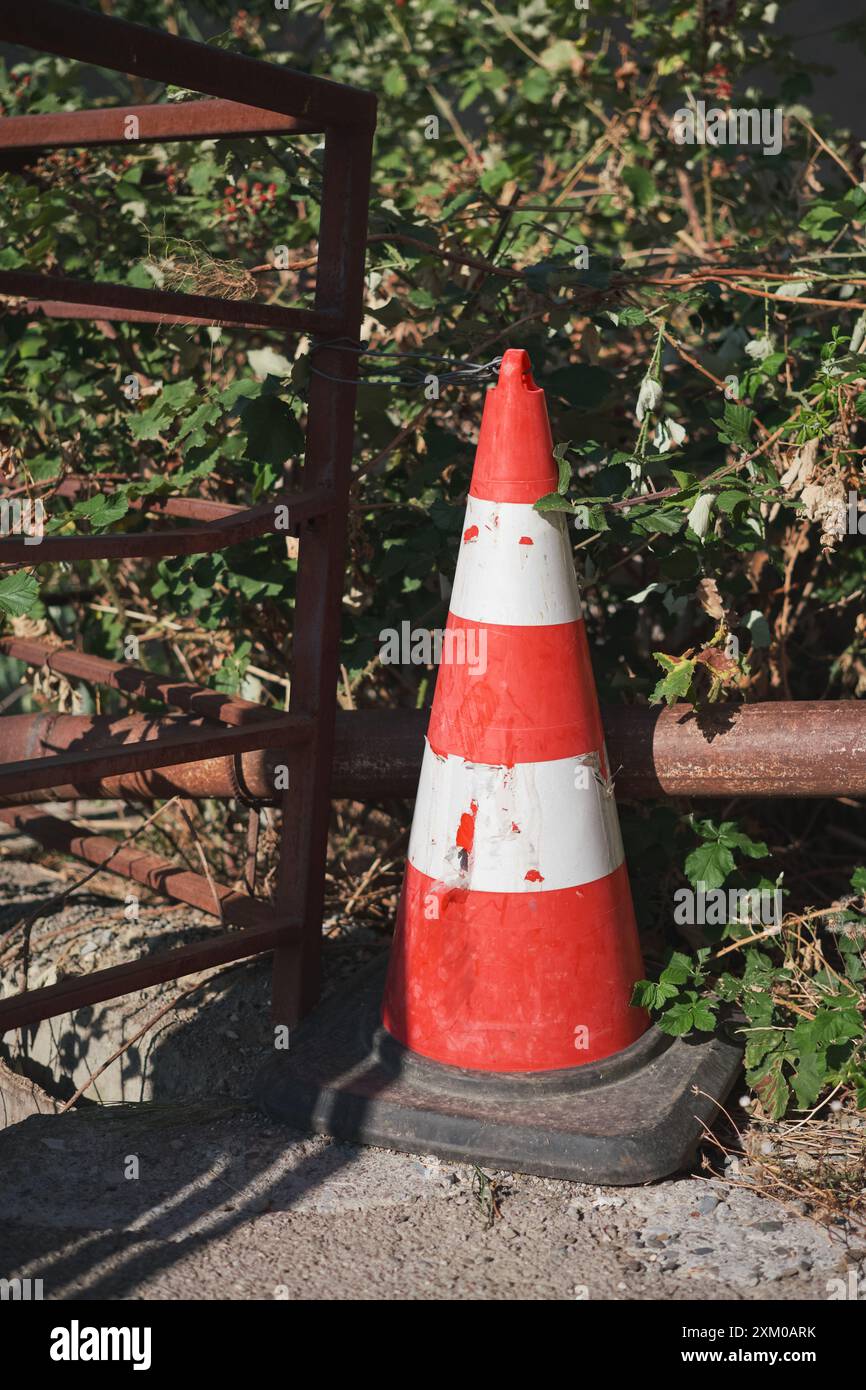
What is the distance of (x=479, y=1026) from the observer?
2377 mm

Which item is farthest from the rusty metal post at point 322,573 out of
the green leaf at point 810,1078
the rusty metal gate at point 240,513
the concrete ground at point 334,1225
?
the green leaf at point 810,1078

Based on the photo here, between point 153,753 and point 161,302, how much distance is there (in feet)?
2.52

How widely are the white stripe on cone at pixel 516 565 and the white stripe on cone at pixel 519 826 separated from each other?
0.28 meters

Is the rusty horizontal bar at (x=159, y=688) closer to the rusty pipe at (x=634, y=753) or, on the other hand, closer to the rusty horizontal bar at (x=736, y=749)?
the rusty pipe at (x=634, y=753)

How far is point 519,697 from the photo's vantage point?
2355 millimetres

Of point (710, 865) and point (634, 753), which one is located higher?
point (634, 753)

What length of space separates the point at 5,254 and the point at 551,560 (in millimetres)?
1967

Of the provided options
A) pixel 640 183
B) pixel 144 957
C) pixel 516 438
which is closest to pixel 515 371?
pixel 516 438

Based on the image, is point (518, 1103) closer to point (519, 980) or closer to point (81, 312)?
point (519, 980)

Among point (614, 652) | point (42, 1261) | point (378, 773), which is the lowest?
point (42, 1261)

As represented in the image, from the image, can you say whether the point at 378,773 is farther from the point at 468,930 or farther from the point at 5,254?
the point at 5,254

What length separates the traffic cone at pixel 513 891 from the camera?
7.63ft

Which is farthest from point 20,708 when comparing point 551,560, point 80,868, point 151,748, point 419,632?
point 551,560

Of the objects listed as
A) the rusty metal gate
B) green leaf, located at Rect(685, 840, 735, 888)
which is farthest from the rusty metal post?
green leaf, located at Rect(685, 840, 735, 888)
